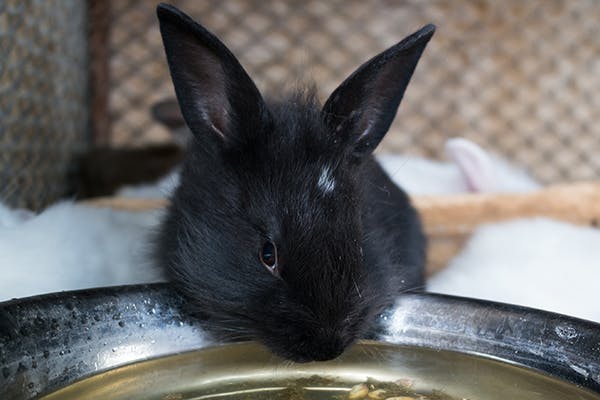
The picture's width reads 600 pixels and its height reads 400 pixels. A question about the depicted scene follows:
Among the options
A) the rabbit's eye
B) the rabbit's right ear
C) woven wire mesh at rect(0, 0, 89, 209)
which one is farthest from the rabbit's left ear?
woven wire mesh at rect(0, 0, 89, 209)

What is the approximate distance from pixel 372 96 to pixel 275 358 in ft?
1.31

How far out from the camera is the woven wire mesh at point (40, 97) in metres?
1.81

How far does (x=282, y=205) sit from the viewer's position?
39.4 inches

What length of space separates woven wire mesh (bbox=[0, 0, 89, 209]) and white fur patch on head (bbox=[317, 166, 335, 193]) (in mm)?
1002

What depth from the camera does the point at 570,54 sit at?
268 centimetres

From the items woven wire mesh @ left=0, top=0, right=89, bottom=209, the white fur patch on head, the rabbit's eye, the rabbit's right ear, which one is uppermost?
the rabbit's right ear

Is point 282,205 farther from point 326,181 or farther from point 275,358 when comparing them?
point 275,358

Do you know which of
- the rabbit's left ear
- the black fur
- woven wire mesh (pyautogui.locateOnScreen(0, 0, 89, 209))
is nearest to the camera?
the black fur

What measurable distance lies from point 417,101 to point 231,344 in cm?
179

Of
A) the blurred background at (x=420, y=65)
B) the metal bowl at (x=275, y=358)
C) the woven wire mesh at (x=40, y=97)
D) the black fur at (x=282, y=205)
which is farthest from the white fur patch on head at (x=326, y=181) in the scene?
the blurred background at (x=420, y=65)

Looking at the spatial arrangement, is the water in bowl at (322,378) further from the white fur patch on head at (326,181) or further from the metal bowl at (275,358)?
the white fur patch on head at (326,181)

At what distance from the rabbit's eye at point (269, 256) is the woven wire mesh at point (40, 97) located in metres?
1.00

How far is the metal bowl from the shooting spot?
940 millimetres

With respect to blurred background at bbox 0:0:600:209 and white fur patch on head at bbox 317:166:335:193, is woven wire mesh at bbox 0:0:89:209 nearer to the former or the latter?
blurred background at bbox 0:0:600:209
